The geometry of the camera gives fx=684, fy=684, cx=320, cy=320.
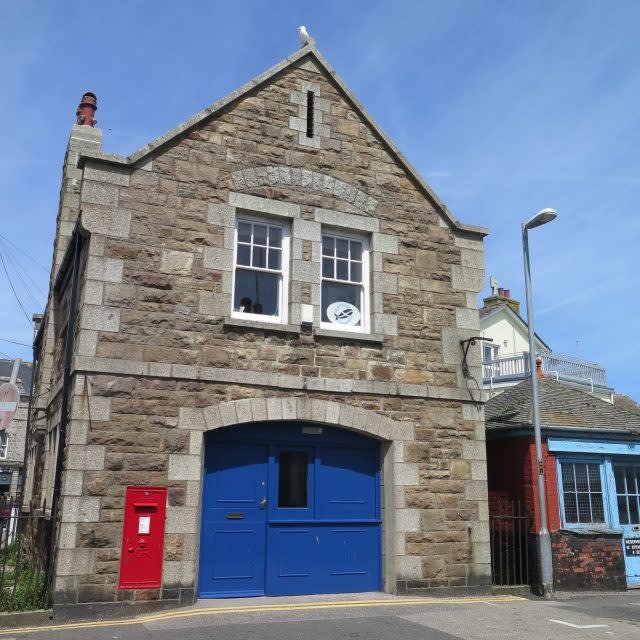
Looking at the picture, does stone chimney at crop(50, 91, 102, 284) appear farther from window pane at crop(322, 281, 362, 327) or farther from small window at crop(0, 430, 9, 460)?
small window at crop(0, 430, 9, 460)

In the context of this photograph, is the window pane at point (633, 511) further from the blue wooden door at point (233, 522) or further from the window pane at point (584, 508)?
the blue wooden door at point (233, 522)

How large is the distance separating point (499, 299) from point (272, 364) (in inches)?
1080

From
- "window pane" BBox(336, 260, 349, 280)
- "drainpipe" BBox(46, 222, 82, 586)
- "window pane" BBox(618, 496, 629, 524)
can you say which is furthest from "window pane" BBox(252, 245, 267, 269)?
"window pane" BBox(618, 496, 629, 524)

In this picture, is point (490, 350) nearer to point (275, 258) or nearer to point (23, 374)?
point (275, 258)

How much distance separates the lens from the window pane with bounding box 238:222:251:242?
36.5 feet

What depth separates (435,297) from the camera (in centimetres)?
1212

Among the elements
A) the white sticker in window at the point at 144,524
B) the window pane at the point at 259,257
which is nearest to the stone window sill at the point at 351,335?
the window pane at the point at 259,257

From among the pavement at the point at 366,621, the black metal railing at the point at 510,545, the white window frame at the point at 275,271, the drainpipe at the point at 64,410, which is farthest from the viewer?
the black metal railing at the point at 510,545

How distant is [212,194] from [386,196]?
323 centimetres

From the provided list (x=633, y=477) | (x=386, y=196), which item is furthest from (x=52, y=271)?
(x=633, y=477)

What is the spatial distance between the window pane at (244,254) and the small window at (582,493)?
7113 mm

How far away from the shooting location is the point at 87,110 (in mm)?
17094

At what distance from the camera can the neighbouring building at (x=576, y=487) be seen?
1229 cm

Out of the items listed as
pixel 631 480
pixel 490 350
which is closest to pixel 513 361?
pixel 490 350
